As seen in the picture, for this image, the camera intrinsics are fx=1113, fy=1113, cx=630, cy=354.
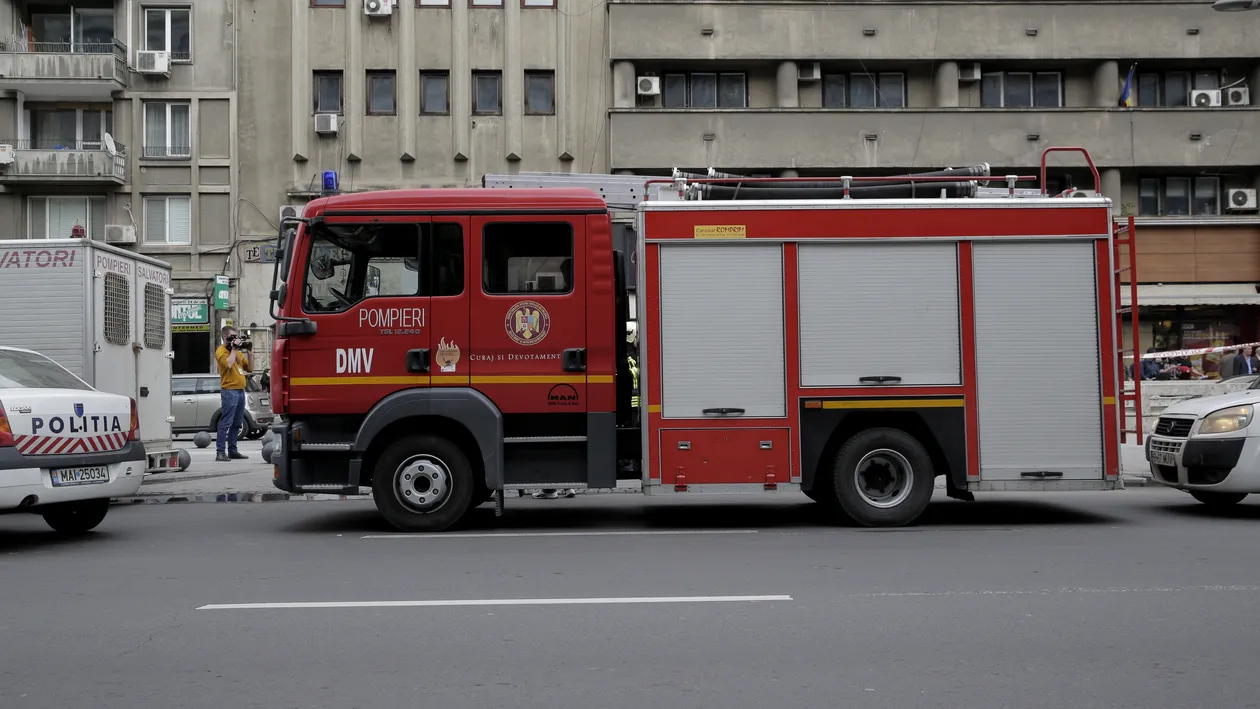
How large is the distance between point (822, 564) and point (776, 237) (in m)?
3.15

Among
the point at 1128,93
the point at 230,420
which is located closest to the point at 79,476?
the point at 230,420

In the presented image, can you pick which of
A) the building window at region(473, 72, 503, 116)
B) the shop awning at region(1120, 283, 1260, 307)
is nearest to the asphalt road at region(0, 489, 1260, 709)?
the shop awning at region(1120, 283, 1260, 307)

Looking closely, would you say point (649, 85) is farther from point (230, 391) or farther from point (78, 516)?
point (78, 516)

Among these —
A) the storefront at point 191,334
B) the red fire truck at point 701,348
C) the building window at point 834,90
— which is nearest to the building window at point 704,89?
the building window at point 834,90

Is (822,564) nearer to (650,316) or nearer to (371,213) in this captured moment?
(650,316)

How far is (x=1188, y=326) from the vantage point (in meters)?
31.6

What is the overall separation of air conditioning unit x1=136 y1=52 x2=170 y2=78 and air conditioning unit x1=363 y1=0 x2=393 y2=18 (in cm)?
597

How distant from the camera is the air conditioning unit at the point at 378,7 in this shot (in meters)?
31.1

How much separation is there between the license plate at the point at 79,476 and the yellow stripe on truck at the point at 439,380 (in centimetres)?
179

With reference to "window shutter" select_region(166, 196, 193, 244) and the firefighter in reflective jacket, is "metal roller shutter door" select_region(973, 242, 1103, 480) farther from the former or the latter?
"window shutter" select_region(166, 196, 193, 244)

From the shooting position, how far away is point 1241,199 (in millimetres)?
31484

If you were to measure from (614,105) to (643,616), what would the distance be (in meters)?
26.2

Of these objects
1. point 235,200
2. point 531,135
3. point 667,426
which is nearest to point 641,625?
point 667,426

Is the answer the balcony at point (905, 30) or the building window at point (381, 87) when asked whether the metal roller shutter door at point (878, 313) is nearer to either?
the balcony at point (905, 30)
